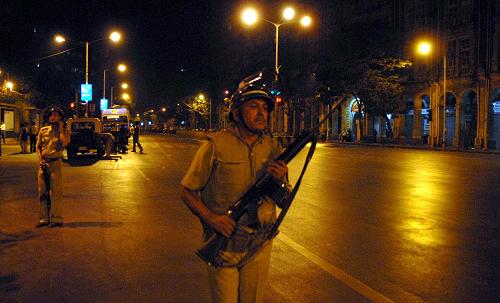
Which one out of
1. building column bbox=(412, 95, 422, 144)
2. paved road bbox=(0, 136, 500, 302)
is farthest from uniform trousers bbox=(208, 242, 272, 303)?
building column bbox=(412, 95, 422, 144)

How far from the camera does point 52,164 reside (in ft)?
27.1

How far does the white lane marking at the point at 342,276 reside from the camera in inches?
198

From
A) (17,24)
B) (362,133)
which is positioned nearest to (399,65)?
(362,133)

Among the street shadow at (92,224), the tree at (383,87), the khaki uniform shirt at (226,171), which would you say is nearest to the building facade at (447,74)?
the tree at (383,87)

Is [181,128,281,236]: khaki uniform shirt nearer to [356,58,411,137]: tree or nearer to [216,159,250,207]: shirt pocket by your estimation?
[216,159,250,207]: shirt pocket

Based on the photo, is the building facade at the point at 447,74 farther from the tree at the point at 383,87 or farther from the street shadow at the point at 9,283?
the street shadow at the point at 9,283

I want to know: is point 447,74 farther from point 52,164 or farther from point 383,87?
point 52,164

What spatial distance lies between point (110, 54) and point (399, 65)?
319 ft

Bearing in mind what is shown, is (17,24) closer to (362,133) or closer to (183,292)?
(362,133)

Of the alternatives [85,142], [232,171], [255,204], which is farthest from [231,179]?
[85,142]

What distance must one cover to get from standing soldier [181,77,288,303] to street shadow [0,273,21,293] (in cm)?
299

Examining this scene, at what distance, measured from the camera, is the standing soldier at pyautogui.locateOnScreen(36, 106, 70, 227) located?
27.0 ft

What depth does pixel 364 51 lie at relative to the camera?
49.5 metres

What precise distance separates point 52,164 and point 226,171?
5851mm
